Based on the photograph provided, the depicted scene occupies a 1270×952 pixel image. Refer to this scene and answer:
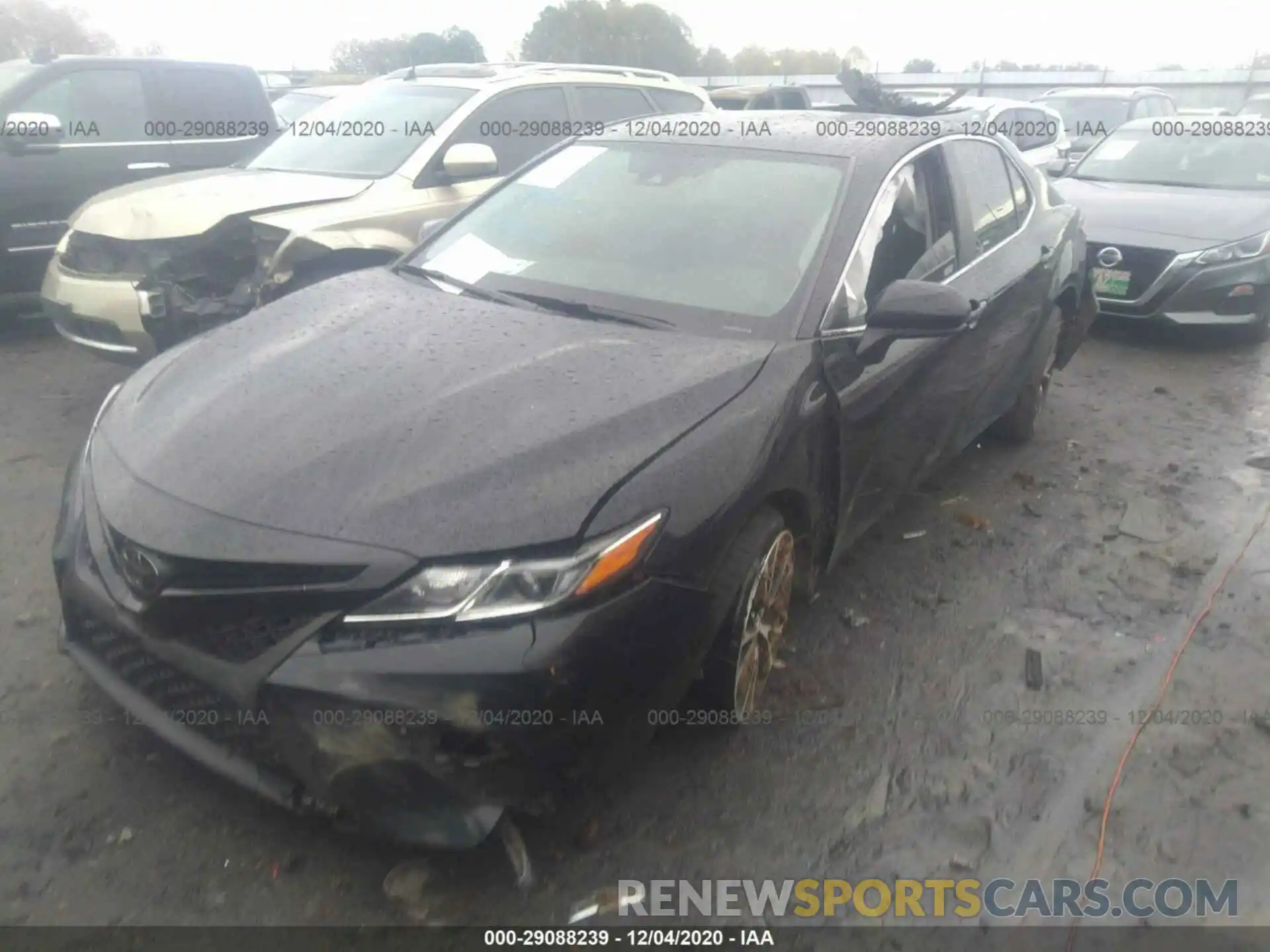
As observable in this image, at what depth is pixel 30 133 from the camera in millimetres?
6406

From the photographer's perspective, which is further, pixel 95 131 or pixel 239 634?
pixel 95 131

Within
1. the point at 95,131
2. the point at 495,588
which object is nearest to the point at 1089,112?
the point at 95,131

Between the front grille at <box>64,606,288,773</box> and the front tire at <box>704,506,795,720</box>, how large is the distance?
1144 millimetres

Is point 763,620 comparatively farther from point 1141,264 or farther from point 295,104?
point 295,104

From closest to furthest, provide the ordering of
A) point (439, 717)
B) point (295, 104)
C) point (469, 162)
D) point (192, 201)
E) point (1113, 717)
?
point (439, 717)
point (1113, 717)
point (192, 201)
point (469, 162)
point (295, 104)

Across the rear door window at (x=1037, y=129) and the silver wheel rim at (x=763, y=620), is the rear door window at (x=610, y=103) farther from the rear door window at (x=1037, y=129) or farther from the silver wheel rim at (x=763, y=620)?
the rear door window at (x=1037, y=129)

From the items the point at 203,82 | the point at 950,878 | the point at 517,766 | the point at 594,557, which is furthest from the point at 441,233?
the point at 203,82

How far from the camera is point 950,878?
259cm

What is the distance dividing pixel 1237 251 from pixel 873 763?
18.8ft

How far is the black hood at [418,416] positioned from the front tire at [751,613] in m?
0.38

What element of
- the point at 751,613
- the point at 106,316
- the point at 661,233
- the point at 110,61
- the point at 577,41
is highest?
the point at 110,61

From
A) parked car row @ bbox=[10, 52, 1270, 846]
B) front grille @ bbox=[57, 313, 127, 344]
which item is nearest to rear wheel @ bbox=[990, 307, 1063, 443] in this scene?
parked car row @ bbox=[10, 52, 1270, 846]

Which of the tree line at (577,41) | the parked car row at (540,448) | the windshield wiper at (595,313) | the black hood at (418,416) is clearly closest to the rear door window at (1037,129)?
the parked car row at (540,448)

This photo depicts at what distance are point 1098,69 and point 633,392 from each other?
111 feet
